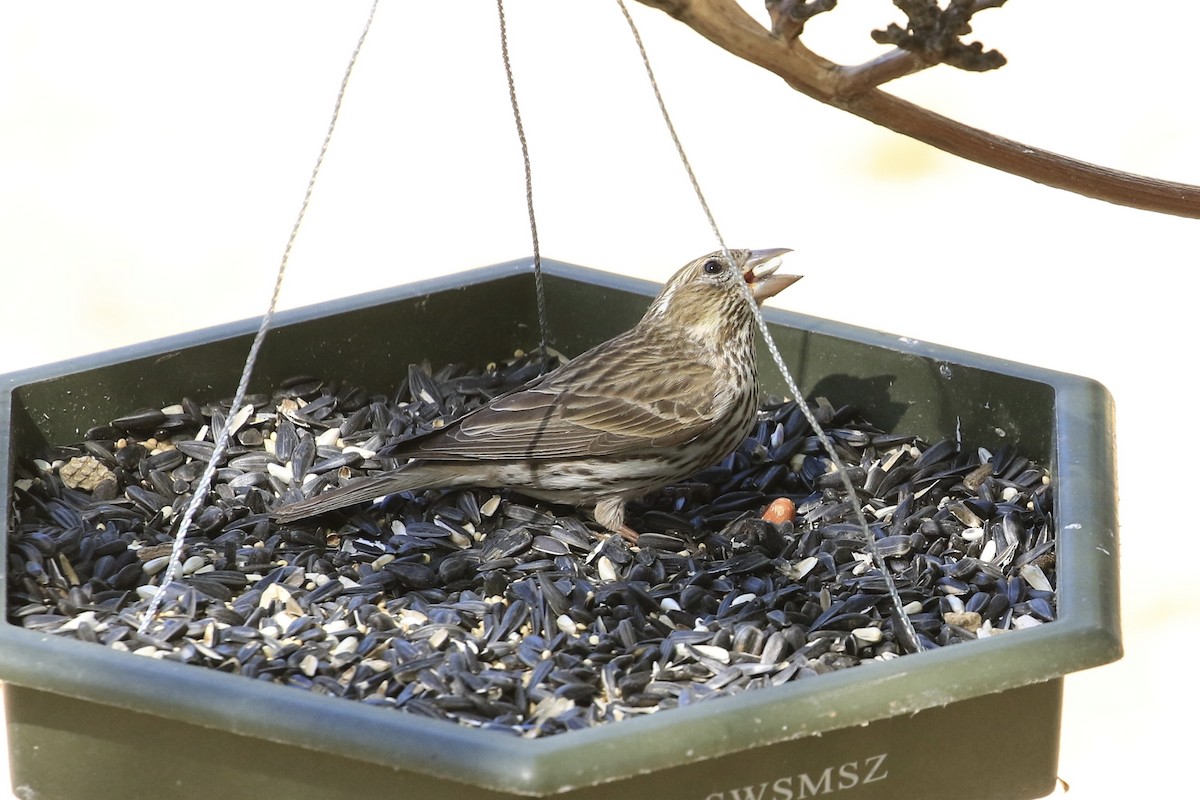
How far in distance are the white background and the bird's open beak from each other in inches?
132

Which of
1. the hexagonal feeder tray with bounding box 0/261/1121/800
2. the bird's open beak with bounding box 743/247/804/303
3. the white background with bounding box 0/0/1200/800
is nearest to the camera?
the hexagonal feeder tray with bounding box 0/261/1121/800

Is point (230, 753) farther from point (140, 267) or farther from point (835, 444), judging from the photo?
point (140, 267)

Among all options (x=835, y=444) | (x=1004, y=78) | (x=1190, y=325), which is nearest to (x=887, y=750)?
(x=835, y=444)

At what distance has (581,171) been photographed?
35.6 feet

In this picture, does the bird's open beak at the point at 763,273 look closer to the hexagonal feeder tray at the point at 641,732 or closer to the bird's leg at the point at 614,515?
the bird's leg at the point at 614,515

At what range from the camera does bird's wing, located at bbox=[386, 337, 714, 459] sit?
16.0 feet

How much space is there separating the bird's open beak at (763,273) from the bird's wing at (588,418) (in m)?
0.30

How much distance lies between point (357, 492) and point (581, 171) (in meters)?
6.35

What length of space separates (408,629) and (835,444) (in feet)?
5.46

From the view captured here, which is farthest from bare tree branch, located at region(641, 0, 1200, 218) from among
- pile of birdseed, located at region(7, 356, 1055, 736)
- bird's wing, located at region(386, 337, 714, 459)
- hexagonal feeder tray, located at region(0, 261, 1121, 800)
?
bird's wing, located at region(386, 337, 714, 459)

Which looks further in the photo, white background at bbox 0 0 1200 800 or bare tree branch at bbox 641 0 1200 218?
white background at bbox 0 0 1200 800

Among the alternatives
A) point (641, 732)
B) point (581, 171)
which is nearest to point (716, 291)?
point (641, 732)

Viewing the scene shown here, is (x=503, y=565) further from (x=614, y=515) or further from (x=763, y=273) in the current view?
(x=763, y=273)

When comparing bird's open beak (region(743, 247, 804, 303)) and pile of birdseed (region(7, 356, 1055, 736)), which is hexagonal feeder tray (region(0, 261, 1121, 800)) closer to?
pile of birdseed (region(7, 356, 1055, 736))
